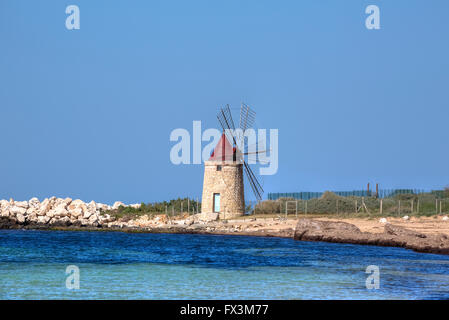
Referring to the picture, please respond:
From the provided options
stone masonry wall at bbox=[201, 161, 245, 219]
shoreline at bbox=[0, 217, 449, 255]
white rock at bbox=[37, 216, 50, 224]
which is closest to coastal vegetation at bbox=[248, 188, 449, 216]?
stone masonry wall at bbox=[201, 161, 245, 219]

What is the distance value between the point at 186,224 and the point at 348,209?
34.4ft

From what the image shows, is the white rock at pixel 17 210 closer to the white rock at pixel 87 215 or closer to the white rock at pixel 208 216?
the white rock at pixel 87 215

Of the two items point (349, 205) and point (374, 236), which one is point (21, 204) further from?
point (374, 236)

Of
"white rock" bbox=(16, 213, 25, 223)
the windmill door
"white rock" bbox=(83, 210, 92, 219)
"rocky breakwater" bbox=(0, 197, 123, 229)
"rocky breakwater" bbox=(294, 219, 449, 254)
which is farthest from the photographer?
"white rock" bbox=(83, 210, 92, 219)

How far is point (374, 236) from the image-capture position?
27.7 metres

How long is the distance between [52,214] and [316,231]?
22.2 metres

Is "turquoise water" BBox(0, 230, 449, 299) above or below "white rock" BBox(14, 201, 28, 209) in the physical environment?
below

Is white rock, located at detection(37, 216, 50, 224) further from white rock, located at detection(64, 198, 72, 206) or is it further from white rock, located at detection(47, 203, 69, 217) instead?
white rock, located at detection(64, 198, 72, 206)

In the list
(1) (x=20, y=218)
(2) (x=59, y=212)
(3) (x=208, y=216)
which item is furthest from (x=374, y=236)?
(1) (x=20, y=218)

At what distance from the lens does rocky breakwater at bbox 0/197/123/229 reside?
43.1 m
